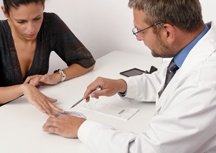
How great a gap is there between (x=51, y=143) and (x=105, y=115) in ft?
0.90

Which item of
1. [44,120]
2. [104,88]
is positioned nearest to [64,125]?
[44,120]

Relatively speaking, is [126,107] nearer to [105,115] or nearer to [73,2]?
[105,115]

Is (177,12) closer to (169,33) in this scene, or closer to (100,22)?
(169,33)

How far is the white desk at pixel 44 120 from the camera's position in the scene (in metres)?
1.09

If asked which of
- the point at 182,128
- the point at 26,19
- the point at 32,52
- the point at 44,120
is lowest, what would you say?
the point at 44,120

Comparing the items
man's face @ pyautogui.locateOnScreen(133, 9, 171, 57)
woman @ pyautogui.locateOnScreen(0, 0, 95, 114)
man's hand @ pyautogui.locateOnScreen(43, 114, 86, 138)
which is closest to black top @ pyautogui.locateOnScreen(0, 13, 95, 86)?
woman @ pyautogui.locateOnScreen(0, 0, 95, 114)

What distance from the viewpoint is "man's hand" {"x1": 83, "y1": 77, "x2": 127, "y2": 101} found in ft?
4.46

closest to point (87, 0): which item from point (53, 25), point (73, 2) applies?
point (73, 2)

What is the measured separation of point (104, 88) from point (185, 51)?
47 centimetres

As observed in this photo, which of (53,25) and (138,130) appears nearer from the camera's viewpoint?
(138,130)

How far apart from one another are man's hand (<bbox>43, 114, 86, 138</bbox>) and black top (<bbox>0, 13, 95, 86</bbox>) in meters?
0.53

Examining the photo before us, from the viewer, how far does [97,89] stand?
53.9 inches

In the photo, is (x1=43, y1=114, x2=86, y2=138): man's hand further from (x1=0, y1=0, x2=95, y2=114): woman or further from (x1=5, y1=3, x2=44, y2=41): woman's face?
(x1=5, y1=3, x2=44, y2=41): woman's face

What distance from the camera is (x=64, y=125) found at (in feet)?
3.78
